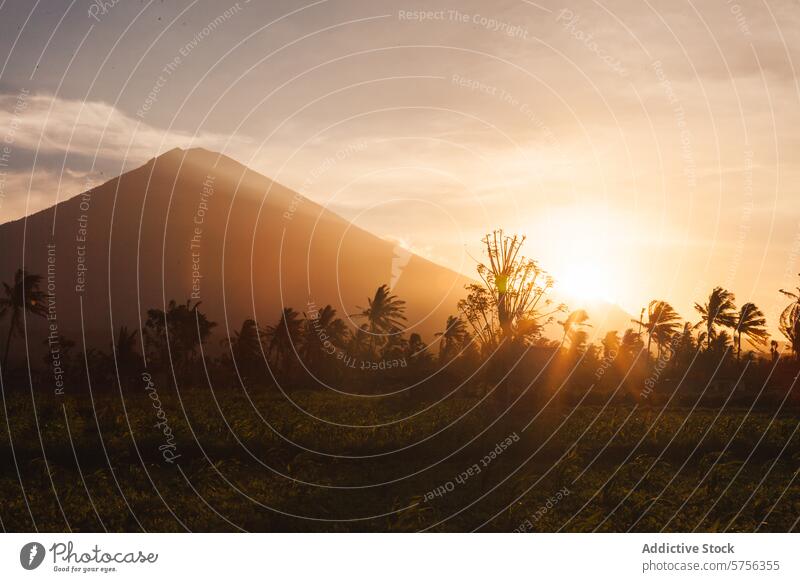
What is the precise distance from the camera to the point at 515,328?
111 feet

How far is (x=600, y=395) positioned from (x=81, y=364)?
72459 millimetres
